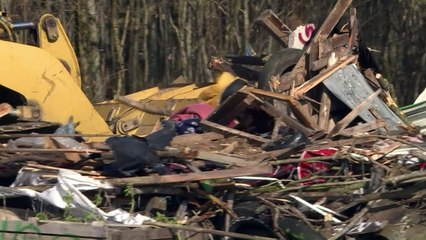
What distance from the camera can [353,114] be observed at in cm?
748

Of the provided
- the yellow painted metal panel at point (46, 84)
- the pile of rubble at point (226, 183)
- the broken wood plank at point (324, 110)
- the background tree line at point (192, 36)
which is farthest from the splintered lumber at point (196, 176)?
the background tree line at point (192, 36)

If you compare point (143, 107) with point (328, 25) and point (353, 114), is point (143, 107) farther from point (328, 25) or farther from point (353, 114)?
point (353, 114)

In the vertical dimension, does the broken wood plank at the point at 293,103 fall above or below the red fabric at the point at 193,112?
above

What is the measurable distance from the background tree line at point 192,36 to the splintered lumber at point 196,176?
7248mm

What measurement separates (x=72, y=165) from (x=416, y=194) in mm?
2279

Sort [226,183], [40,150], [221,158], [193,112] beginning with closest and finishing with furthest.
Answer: [226,183], [221,158], [40,150], [193,112]

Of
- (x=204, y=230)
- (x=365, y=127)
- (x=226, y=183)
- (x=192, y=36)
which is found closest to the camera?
(x=204, y=230)

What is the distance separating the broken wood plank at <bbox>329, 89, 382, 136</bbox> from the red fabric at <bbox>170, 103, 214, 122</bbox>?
1063 mm

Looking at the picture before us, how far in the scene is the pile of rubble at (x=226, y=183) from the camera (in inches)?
251

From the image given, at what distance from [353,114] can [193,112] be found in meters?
1.25

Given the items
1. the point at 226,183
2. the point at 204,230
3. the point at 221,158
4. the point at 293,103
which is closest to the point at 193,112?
the point at 293,103

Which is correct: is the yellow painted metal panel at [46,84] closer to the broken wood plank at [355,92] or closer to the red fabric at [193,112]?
the red fabric at [193,112]

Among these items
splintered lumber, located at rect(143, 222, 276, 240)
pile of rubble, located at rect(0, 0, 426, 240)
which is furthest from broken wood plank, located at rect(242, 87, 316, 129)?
splintered lumber, located at rect(143, 222, 276, 240)

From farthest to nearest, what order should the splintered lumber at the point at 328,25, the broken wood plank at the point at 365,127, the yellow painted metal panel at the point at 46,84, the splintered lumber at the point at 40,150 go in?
the splintered lumber at the point at 328,25 → the yellow painted metal panel at the point at 46,84 → the broken wood plank at the point at 365,127 → the splintered lumber at the point at 40,150
